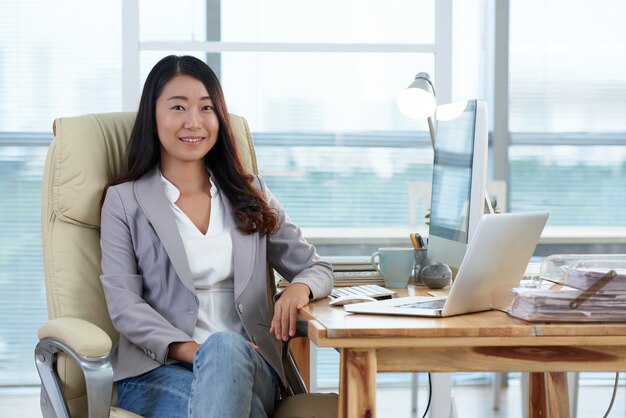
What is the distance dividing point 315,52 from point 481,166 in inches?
48.2

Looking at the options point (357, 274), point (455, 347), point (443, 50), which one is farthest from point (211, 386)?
point (443, 50)

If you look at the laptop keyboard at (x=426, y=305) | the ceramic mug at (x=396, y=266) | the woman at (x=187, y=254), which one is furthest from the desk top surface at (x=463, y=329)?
the ceramic mug at (x=396, y=266)

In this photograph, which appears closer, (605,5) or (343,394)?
(343,394)

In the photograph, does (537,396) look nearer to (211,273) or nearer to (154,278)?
(211,273)

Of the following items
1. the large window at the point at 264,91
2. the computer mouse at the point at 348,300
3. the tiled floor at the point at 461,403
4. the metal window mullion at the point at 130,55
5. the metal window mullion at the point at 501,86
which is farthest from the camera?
the metal window mullion at the point at 501,86

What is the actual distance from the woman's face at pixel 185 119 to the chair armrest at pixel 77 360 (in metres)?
0.48

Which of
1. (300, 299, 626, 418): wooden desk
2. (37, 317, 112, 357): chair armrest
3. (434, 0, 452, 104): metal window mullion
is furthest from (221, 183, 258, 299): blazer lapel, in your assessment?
(434, 0, 452, 104): metal window mullion

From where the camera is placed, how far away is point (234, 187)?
1.96 m

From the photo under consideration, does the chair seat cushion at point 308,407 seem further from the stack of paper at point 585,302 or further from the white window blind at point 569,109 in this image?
the white window blind at point 569,109

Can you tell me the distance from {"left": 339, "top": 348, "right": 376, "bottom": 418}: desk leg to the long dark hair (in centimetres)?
63

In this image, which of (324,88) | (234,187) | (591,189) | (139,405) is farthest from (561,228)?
(139,405)

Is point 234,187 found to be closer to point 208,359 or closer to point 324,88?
point 208,359

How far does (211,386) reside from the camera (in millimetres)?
1412

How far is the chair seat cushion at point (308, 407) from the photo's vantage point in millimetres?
1589
